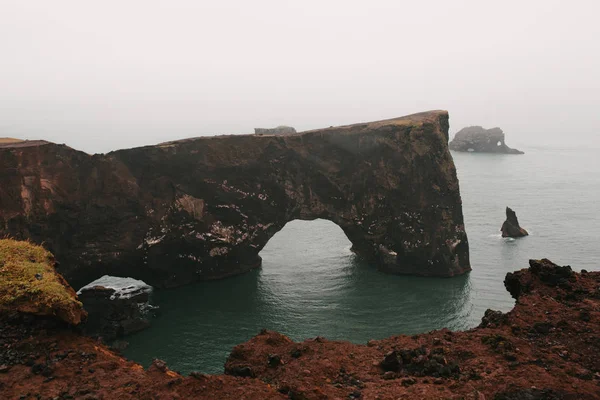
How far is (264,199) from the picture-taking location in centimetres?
5900

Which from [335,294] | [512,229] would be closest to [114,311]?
[335,294]

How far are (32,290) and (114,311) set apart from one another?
26.0 m

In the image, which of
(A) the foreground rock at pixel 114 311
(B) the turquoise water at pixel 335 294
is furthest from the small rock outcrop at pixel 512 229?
(A) the foreground rock at pixel 114 311

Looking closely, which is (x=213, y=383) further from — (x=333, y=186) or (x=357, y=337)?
(x=333, y=186)

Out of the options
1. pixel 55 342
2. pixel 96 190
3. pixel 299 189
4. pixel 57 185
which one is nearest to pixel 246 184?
pixel 299 189

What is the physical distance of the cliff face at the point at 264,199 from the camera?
171ft

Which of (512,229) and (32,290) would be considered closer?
(32,290)

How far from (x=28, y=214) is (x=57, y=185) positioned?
4.08 metres

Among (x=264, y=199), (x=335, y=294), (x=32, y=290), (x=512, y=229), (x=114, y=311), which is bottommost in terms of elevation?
(x=335, y=294)

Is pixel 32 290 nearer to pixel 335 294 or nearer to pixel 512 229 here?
pixel 335 294

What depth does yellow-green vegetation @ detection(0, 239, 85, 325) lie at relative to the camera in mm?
20750

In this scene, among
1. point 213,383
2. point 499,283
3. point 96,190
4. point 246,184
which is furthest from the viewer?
point 246,184

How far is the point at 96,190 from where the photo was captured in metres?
49.8

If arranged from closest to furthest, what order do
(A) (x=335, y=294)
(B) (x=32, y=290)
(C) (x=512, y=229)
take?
(B) (x=32, y=290) < (A) (x=335, y=294) < (C) (x=512, y=229)
